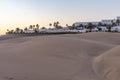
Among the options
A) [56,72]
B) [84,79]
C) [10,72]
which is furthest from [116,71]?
[10,72]

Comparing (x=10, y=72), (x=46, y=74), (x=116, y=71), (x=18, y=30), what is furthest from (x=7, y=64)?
(x=18, y=30)

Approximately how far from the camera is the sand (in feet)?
35.3

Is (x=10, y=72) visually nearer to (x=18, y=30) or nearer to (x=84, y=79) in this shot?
(x=84, y=79)

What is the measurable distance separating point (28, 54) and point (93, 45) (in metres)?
4.02

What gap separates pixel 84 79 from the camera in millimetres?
10469

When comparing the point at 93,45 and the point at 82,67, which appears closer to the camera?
the point at 82,67

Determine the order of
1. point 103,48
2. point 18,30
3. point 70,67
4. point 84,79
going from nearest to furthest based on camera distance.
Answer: point 84,79, point 70,67, point 103,48, point 18,30

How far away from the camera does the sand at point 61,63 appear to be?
424 inches

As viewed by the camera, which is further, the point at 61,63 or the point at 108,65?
the point at 61,63

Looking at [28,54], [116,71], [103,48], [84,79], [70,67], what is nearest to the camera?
[84,79]

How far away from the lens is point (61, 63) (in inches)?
494

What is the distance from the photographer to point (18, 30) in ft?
381

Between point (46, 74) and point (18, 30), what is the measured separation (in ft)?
348

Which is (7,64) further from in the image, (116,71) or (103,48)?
(103,48)
